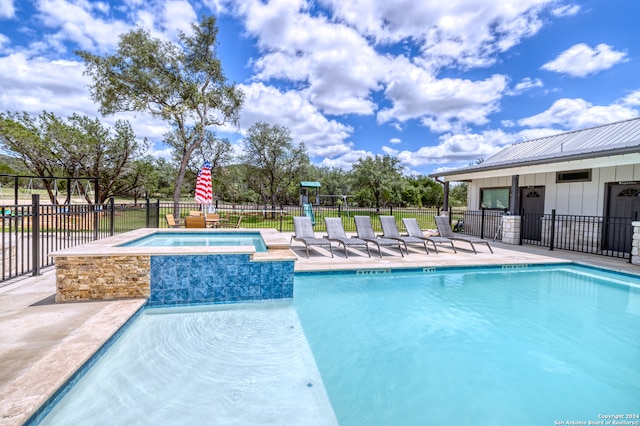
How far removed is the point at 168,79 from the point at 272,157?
9279mm

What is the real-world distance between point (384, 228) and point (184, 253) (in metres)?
6.63

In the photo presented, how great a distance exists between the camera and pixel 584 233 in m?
10.1

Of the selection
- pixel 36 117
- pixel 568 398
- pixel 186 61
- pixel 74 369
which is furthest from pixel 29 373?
pixel 36 117

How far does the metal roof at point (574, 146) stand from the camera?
8.23 metres

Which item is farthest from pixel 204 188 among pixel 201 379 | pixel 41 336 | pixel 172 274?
pixel 201 379

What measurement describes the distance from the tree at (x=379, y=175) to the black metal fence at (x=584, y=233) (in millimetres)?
20730

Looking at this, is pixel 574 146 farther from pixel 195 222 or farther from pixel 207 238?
pixel 195 222

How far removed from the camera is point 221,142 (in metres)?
22.0

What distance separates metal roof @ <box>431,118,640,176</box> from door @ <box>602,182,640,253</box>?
1446 mm

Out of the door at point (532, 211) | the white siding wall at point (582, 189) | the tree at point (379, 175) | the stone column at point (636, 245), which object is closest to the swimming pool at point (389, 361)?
the stone column at point (636, 245)

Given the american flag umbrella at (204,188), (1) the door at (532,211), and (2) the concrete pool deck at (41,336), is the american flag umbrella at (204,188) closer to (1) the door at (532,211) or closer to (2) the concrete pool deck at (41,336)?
(2) the concrete pool deck at (41,336)

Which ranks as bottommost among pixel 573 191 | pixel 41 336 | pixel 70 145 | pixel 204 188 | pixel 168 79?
pixel 41 336

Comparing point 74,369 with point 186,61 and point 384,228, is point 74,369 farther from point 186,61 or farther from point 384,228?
point 186,61

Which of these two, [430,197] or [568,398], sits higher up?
[430,197]
